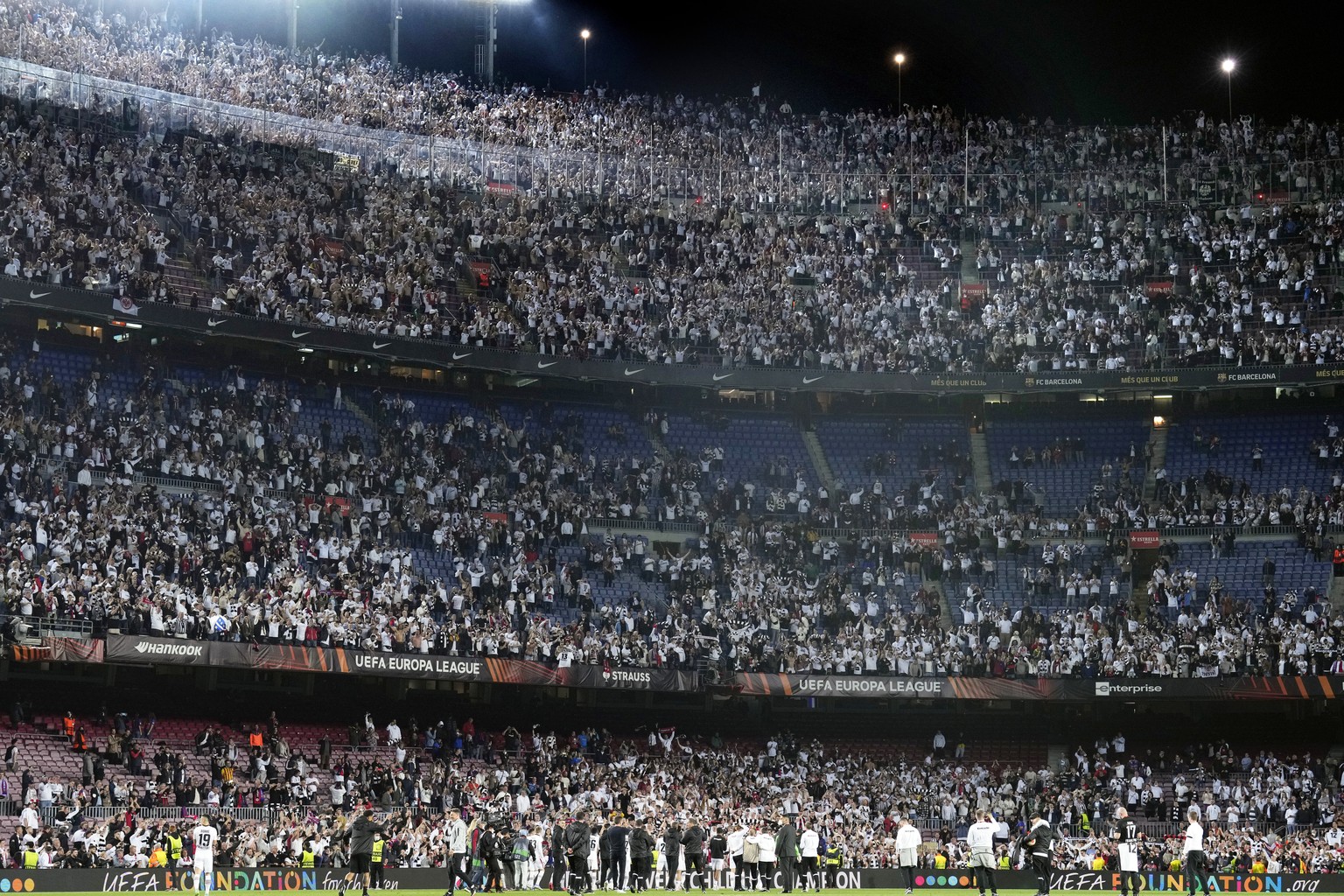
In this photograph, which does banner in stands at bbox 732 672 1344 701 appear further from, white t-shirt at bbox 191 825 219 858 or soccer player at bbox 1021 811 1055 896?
white t-shirt at bbox 191 825 219 858

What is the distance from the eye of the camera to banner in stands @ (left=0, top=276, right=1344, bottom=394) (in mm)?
55719

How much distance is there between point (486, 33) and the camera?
270ft

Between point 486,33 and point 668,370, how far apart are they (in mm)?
28436

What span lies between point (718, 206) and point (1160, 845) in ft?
113

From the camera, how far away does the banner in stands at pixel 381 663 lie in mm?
44844

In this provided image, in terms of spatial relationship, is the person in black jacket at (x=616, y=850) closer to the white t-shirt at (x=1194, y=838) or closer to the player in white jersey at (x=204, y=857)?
the player in white jersey at (x=204, y=857)

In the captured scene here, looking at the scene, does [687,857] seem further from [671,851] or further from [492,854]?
[492,854]

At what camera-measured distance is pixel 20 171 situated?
53844 mm

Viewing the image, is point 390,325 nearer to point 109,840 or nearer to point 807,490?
point 807,490

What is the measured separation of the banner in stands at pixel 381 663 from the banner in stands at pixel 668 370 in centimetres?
1368

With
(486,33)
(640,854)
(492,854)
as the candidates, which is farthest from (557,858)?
(486,33)

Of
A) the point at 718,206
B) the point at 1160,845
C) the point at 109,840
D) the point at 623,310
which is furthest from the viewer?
the point at 718,206

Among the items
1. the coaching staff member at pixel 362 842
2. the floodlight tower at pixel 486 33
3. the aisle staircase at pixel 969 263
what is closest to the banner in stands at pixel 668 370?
the aisle staircase at pixel 969 263

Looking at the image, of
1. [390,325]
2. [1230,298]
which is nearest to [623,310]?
[390,325]
